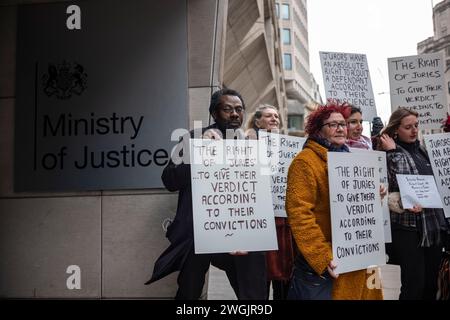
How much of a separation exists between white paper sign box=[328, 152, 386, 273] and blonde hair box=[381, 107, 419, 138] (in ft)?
3.01

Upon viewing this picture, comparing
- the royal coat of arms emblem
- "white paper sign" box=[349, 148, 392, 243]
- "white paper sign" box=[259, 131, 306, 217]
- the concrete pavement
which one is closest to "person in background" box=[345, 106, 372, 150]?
"white paper sign" box=[349, 148, 392, 243]

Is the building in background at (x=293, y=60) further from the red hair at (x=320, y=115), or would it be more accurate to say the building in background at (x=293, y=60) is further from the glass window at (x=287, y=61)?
the red hair at (x=320, y=115)

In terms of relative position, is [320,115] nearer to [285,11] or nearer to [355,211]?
[355,211]

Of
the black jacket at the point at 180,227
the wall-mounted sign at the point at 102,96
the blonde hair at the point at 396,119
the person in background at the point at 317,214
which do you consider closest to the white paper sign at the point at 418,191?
the blonde hair at the point at 396,119

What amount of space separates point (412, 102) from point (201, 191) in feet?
9.75

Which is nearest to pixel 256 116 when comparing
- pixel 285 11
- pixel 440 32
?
pixel 440 32

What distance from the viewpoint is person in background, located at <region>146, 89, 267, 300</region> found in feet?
12.8

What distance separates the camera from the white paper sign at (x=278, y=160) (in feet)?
13.7

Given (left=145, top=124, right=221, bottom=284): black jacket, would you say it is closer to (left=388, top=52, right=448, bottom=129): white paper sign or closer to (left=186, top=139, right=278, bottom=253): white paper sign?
(left=186, top=139, right=278, bottom=253): white paper sign

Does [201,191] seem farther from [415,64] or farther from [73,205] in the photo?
[415,64]

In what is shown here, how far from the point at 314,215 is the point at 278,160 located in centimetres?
92

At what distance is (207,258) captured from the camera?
403cm

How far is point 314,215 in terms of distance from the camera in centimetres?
340

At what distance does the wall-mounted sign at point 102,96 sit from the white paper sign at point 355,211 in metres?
2.08
